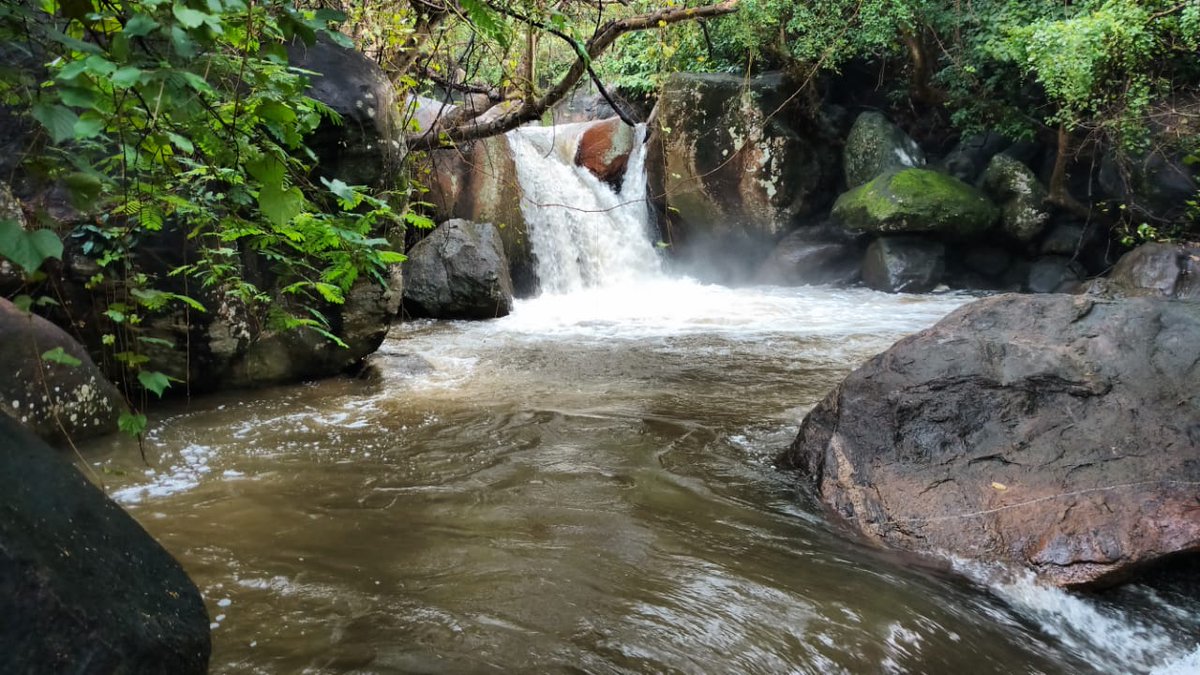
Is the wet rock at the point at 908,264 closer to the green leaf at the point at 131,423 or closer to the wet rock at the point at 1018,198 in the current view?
the wet rock at the point at 1018,198

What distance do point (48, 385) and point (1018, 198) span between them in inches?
520

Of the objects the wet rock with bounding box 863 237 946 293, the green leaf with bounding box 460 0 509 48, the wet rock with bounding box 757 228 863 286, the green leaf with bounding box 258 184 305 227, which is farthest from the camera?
the wet rock with bounding box 757 228 863 286

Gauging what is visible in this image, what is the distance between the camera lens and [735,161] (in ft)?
46.3

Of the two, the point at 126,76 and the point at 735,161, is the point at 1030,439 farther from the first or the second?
the point at 735,161

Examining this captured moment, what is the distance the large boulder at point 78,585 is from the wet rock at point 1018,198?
43.7 ft

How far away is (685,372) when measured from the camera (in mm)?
7223

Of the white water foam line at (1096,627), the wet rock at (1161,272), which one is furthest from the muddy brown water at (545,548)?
the wet rock at (1161,272)

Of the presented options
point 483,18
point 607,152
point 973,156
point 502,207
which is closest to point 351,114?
point 483,18

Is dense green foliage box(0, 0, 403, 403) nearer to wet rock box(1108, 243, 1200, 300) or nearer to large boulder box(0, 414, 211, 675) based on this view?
large boulder box(0, 414, 211, 675)

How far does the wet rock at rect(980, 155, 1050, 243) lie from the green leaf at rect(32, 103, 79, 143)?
44.6 feet

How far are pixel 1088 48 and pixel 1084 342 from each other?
7048mm

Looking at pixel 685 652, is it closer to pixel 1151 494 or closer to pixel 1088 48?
pixel 1151 494

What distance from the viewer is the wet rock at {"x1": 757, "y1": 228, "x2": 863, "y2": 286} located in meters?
13.8

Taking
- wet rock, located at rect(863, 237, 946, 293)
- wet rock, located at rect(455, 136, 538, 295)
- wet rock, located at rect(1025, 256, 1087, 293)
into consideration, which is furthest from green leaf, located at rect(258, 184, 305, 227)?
wet rock, located at rect(1025, 256, 1087, 293)
